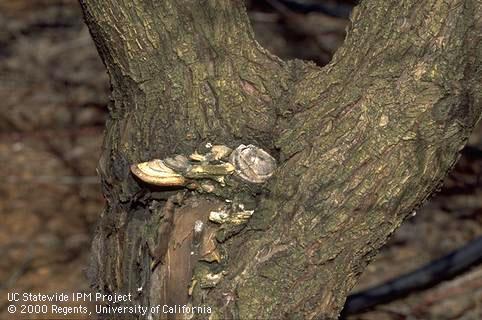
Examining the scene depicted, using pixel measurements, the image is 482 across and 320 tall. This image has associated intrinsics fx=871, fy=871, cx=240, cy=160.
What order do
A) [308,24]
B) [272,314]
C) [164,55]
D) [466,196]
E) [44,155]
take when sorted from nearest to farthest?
[272,314]
[164,55]
[466,196]
[44,155]
[308,24]

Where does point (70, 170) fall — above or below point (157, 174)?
below

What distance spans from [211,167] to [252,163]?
0.07 m

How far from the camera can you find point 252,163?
152cm

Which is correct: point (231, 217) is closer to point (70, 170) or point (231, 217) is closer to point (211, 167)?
point (211, 167)

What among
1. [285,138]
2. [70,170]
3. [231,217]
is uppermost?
[285,138]

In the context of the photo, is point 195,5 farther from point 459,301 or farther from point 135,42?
point 459,301

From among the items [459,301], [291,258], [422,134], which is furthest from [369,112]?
[459,301]

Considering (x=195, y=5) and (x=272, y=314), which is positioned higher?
(x=195, y=5)

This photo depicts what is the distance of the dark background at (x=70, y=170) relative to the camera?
358 centimetres

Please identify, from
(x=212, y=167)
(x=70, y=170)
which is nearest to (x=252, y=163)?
(x=212, y=167)

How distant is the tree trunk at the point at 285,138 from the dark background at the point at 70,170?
1.87 meters

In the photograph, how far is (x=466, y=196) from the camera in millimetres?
3969

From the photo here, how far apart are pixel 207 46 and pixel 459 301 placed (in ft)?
7.16

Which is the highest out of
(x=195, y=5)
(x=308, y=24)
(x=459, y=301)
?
(x=195, y=5)
